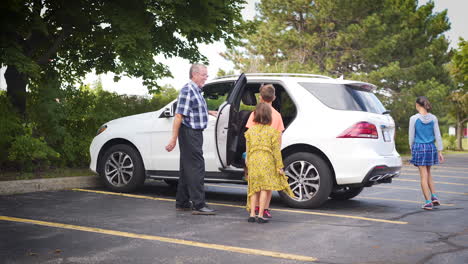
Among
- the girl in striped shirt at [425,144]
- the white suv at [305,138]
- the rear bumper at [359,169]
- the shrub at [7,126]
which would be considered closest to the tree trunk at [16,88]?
the shrub at [7,126]

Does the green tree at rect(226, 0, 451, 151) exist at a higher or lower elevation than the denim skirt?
higher

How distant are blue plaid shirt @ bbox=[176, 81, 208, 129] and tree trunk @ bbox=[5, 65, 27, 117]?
485 cm

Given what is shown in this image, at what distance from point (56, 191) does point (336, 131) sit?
4786 millimetres

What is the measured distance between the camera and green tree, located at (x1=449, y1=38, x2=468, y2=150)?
38.8 meters

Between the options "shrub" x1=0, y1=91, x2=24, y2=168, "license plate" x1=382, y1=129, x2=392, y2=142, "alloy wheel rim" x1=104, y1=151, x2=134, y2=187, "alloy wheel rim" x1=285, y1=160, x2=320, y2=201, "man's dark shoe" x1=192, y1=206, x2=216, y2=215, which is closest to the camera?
"man's dark shoe" x1=192, y1=206, x2=216, y2=215

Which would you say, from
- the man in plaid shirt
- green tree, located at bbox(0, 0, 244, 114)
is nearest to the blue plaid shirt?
the man in plaid shirt

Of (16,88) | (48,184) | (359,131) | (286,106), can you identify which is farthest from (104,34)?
(359,131)

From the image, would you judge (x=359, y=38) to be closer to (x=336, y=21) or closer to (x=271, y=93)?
(x=336, y=21)

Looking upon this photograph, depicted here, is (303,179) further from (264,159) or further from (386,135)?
(386,135)

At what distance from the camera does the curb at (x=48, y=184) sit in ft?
29.5

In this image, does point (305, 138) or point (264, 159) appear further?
point (305, 138)

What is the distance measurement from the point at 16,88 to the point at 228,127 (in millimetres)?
6251

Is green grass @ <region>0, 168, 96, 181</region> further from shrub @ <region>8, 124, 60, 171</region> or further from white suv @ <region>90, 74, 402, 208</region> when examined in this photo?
white suv @ <region>90, 74, 402, 208</region>

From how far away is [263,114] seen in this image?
6.82 metres
